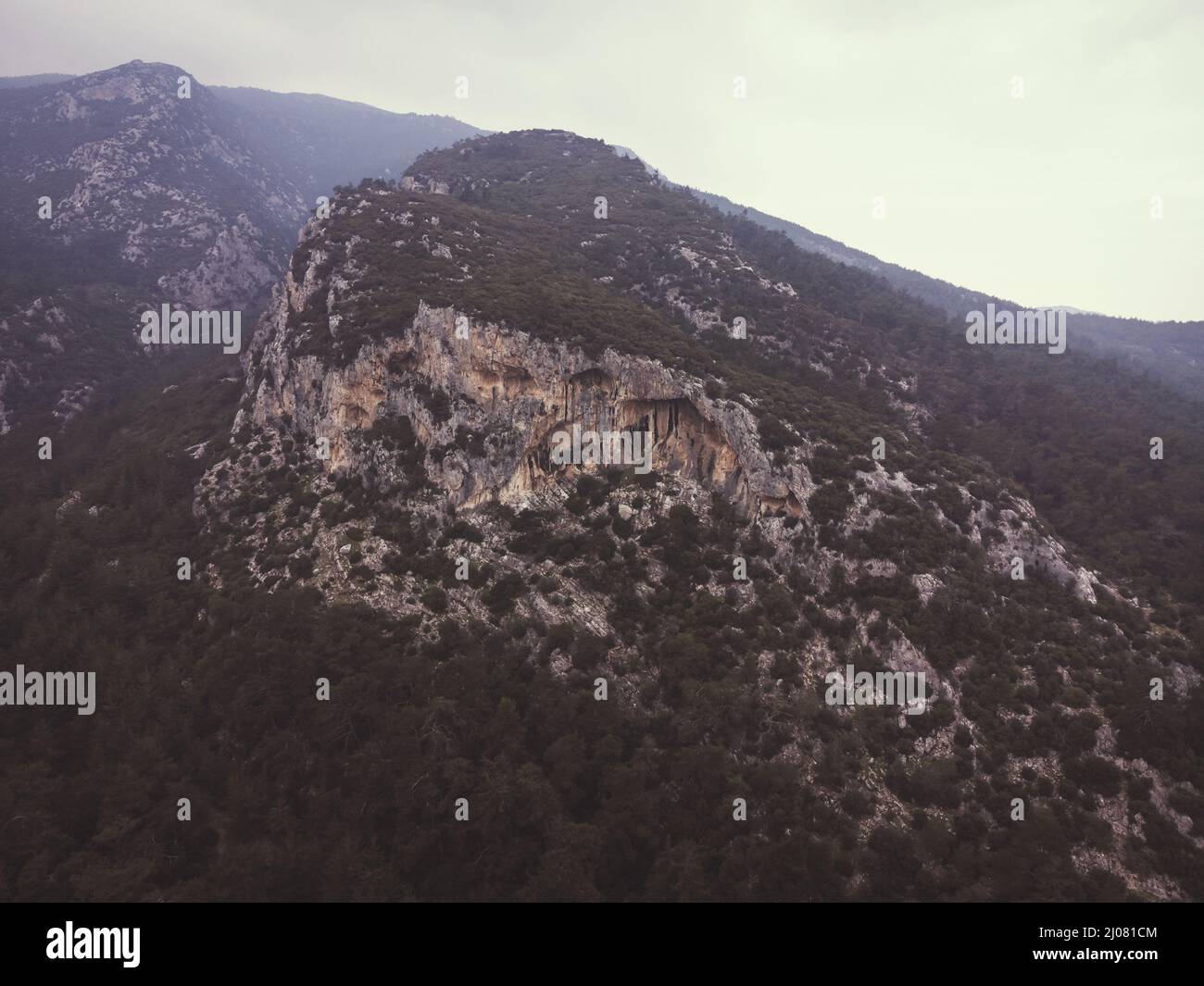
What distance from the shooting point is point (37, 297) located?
75.4m

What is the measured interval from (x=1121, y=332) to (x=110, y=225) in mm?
260216

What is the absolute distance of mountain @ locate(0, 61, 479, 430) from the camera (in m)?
72.8

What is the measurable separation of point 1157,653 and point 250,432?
70540 mm

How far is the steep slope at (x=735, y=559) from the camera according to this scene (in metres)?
24.7

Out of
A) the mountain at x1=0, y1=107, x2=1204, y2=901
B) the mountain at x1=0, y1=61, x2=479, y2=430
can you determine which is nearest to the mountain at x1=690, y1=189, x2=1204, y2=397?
the mountain at x1=0, y1=107, x2=1204, y2=901

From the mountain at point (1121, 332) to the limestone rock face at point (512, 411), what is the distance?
74.6 m

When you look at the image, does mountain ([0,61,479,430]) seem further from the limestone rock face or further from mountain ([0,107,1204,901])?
the limestone rock face

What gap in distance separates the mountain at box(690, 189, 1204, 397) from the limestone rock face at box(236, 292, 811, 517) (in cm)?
7462

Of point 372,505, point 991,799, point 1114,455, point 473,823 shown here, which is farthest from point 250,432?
point 1114,455

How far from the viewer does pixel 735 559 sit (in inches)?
1433

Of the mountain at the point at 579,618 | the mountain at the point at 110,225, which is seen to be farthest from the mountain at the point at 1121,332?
the mountain at the point at 110,225

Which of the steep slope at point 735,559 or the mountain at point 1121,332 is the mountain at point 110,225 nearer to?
the steep slope at point 735,559

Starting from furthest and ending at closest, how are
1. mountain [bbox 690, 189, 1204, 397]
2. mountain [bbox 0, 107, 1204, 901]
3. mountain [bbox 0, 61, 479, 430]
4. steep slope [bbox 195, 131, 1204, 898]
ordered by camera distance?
mountain [bbox 690, 189, 1204, 397] < mountain [bbox 0, 61, 479, 430] < steep slope [bbox 195, 131, 1204, 898] < mountain [bbox 0, 107, 1204, 901]

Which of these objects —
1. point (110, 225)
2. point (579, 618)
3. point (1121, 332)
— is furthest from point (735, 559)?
point (1121, 332)
